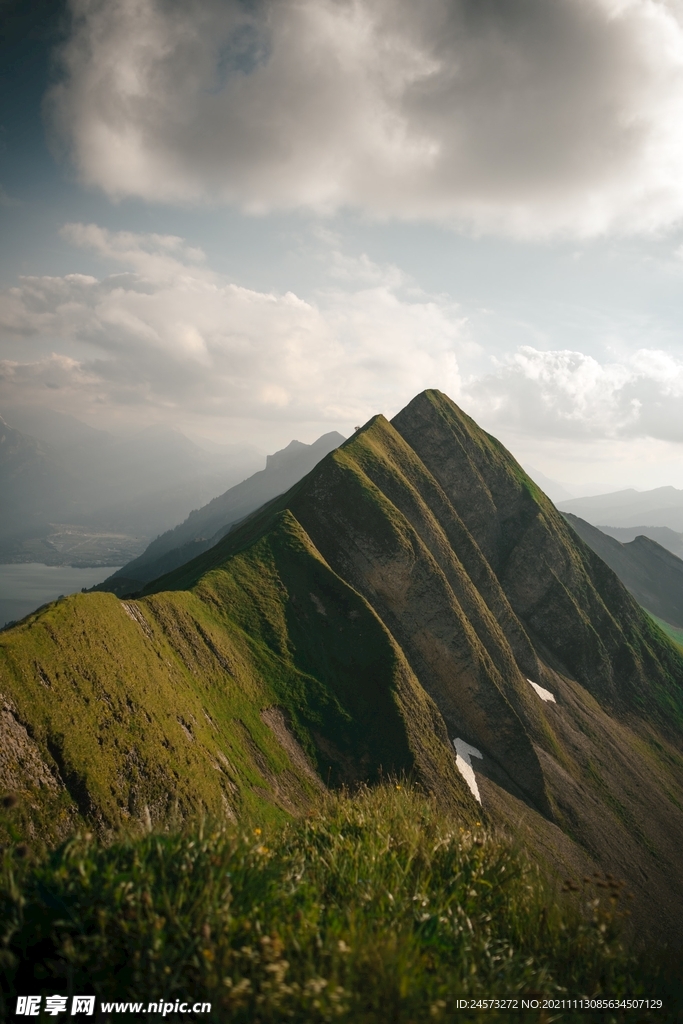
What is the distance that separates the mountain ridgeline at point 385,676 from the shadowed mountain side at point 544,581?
0.43m

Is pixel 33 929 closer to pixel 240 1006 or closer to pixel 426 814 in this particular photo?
pixel 240 1006

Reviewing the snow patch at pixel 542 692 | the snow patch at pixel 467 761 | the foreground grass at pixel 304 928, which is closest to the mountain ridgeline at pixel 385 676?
the snow patch at pixel 467 761

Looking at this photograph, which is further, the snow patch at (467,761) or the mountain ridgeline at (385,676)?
the snow patch at (467,761)

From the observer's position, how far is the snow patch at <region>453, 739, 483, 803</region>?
184 ft

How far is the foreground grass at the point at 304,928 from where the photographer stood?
24.9 feet

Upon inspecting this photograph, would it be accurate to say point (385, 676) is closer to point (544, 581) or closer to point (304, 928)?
point (304, 928)

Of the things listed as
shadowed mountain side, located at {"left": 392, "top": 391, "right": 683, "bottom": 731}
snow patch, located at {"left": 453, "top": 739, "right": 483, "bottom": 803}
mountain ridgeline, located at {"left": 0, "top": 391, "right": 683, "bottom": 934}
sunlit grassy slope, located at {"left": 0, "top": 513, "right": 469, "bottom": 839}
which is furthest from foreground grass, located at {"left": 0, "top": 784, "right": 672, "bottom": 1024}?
shadowed mountain side, located at {"left": 392, "top": 391, "right": 683, "bottom": 731}

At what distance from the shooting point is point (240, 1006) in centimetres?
741

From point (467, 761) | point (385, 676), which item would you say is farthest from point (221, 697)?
point (467, 761)

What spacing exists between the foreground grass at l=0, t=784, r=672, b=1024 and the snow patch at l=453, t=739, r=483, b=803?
48.4 metres

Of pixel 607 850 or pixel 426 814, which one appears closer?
pixel 426 814

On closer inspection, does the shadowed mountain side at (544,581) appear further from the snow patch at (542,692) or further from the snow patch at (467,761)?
the snow patch at (467,761)

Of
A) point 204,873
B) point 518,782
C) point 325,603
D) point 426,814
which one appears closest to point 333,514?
point 325,603

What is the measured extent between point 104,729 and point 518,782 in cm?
5469
